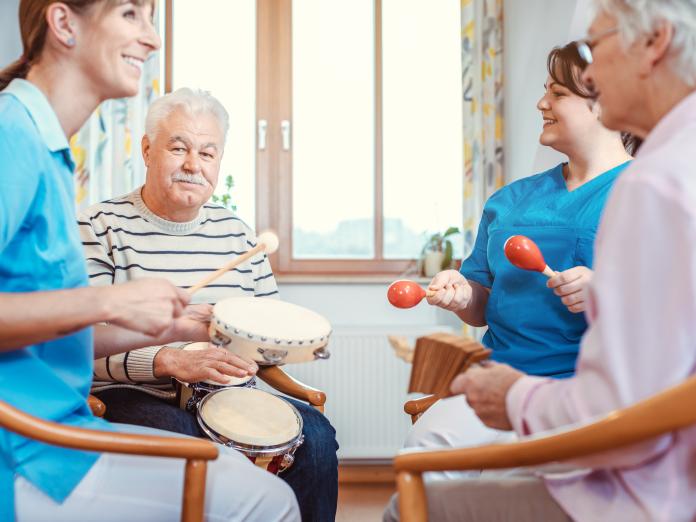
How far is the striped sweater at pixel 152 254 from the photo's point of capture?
1.89 meters

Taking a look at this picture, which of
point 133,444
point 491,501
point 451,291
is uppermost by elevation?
point 451,291

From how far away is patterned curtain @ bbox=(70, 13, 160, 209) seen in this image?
3.33m

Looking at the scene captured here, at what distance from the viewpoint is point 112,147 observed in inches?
136

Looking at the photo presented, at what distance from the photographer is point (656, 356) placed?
0.79 m

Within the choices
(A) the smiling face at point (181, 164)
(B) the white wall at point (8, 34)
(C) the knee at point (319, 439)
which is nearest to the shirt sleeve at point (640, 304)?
(C) the knee at point (319, 439)

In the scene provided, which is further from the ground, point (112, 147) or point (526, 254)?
point (112, 147)

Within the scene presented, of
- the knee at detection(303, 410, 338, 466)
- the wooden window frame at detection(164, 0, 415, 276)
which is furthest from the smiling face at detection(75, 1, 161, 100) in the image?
the wooden window frame at detection(164, 0, 415, 276)

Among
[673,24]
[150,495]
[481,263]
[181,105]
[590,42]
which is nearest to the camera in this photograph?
[673,24]

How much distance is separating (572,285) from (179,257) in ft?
3.69

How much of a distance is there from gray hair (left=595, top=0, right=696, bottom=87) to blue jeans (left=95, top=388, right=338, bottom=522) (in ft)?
4.48

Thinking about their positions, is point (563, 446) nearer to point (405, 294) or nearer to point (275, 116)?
point (405, 294)

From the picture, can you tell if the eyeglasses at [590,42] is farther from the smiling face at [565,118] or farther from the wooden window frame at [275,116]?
the wooden window frame at [275,116]

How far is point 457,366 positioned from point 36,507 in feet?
2.28

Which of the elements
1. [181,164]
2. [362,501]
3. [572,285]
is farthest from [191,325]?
[362,501]
